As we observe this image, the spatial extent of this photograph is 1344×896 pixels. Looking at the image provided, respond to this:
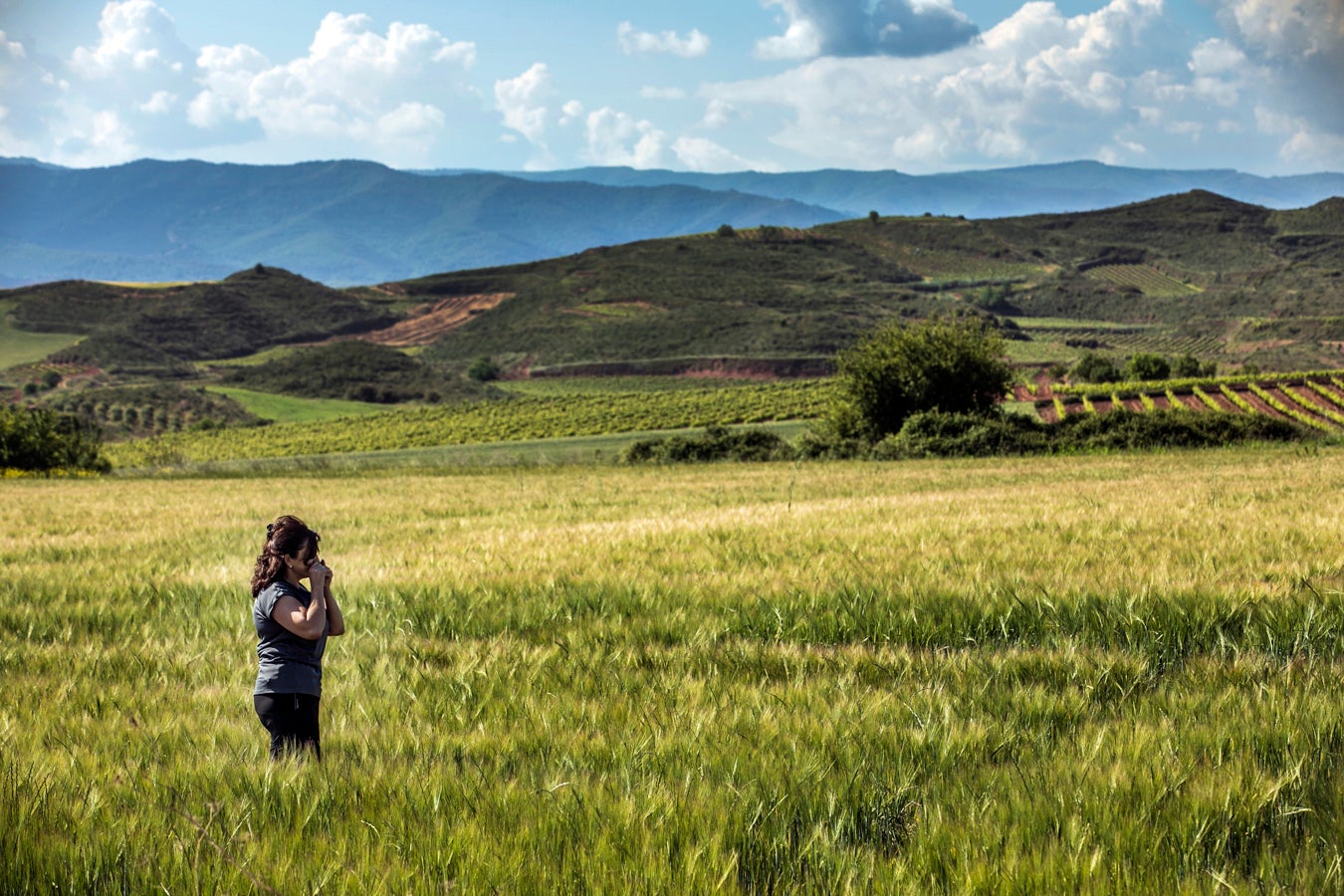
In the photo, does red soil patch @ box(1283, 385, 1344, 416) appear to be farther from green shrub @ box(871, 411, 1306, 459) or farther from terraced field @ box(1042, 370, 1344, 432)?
green shrub @ box(871, 411, 1306, 459)

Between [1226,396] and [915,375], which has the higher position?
[1226,396]

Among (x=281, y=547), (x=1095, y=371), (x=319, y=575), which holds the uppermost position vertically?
(x=1095, y=371)

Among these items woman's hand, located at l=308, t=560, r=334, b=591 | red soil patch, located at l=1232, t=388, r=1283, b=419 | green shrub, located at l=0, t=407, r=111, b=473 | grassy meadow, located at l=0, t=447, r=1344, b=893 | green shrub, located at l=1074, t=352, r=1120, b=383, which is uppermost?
green shrub, located at l=1074, t=352, r=1120, b=383

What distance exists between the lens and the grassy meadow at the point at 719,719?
3.33 meters

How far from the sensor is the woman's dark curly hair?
4586mm

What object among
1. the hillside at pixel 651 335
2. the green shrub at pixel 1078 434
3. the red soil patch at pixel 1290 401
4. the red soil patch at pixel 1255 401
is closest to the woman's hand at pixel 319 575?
the green shrub at pixel 1078 434

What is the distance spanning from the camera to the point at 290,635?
181 inches

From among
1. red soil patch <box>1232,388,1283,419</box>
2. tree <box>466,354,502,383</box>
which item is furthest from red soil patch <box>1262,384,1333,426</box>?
tree <box>466,354,502,383</box>

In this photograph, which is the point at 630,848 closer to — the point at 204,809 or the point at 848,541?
the point at 204,809

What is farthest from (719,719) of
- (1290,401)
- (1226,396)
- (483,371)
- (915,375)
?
(483,371)

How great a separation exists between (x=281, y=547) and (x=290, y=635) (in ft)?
1.30

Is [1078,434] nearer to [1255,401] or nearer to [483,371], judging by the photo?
[1255,401]

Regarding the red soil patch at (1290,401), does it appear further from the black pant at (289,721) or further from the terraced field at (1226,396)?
the black pant at (289,721)

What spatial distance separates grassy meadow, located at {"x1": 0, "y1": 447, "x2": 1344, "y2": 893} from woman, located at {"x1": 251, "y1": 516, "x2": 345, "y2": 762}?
224mm
